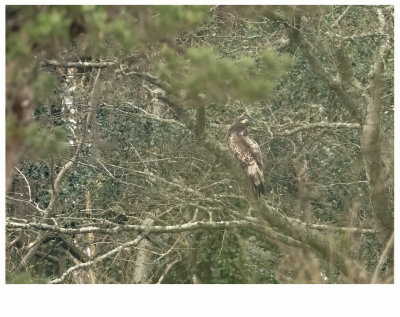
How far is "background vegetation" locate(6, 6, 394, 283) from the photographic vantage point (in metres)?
5.48

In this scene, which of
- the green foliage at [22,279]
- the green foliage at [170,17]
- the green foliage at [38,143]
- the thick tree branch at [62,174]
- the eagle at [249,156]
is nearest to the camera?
the green foliage at [170,17]

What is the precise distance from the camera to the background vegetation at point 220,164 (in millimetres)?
5480

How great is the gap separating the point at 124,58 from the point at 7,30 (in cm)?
181

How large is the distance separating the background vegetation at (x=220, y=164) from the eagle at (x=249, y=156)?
0.06 metres

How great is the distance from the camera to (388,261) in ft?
16.5

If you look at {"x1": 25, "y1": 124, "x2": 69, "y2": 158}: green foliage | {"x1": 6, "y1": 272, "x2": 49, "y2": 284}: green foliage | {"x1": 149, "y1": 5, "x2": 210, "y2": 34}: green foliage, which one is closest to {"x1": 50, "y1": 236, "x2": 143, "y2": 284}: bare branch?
{"x1": 6, "y1": 272, "x2": 49, "y2": 284}: green foliage

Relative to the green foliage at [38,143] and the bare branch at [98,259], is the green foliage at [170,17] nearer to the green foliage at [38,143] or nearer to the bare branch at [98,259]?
the green foliage at [38,143]

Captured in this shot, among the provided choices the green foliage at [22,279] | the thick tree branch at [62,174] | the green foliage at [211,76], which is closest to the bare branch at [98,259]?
the green foliage at [22,279]

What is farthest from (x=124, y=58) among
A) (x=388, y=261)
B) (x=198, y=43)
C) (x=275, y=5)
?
(x=388, y=261)

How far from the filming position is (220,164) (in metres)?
5.86

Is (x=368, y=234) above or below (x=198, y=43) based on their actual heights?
below

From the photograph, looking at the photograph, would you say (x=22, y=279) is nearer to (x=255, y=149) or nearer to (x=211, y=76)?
(x=255, y=149)

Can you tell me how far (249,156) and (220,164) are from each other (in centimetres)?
33
